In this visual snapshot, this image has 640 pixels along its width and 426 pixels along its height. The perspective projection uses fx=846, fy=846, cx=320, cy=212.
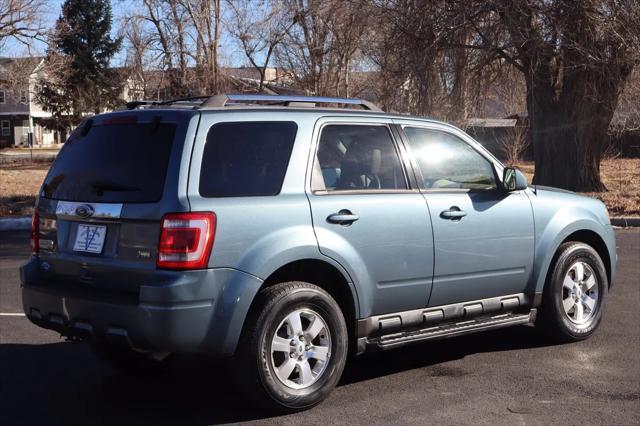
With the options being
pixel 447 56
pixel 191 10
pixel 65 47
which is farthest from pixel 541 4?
pixel 65 47

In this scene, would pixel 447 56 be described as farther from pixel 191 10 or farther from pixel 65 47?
pixel 65 47

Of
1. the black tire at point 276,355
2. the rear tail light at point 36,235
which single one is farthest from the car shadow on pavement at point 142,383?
the rear tail light at point 36,235

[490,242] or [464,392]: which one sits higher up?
[490,242]

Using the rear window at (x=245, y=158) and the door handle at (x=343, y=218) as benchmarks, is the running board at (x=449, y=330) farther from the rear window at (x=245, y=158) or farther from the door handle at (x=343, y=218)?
the rear window at (x=245, y=158)

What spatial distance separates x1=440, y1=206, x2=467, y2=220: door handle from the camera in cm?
596

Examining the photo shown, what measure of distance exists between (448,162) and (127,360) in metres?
2.74

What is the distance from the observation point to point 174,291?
4.70 m

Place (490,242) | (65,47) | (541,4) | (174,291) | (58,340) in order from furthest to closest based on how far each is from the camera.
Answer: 1. (65,47)
2. (541,4)
3. (58,340)
4. (490,242)
5. (174,291)

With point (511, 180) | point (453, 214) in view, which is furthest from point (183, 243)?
point (511, 180)

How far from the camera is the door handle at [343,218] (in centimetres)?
536

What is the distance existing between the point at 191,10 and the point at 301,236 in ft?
93.5

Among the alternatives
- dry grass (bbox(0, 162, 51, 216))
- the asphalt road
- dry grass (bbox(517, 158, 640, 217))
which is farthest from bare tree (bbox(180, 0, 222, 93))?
the asphalt road

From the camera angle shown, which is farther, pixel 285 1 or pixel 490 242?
pixel 285 1

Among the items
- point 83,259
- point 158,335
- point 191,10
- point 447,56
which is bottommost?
point 158,335
